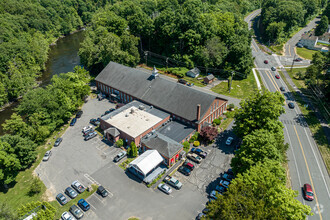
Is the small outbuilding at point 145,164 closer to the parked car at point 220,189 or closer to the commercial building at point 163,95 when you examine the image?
the parked car at point 220,189

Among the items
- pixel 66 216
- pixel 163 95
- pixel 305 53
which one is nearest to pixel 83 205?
pixel 66 216

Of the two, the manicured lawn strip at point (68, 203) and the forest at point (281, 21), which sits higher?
the forest at point (281, 21)

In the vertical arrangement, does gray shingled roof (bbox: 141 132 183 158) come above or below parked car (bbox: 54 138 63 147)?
above

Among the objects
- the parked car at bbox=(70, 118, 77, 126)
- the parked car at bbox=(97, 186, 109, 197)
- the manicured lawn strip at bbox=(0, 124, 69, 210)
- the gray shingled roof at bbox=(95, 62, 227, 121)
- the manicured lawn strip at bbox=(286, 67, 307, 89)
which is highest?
the gray shingled roof at bbox=(95, 62, 227, 121)

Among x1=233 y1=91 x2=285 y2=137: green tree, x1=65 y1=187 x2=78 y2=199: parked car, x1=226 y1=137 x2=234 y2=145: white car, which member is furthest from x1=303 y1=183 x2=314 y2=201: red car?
x1=65 y1=187 x2=78 y2=199: parked car

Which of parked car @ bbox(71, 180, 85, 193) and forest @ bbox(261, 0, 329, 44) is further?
forest @ bbox(261, 0, 329, 44)

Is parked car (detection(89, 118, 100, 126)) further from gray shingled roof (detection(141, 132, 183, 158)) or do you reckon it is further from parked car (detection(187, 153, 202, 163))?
parked car (detection(187, 153, 202, 163))

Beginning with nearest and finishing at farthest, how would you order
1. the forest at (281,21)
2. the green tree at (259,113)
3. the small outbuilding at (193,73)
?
the green tree at (259,113) → the small outbuilding at (193,73) → the forest at (281,21)

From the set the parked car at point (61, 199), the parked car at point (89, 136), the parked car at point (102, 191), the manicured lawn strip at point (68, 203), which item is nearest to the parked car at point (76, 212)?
the manicured lawn strip at point (68, 203)
